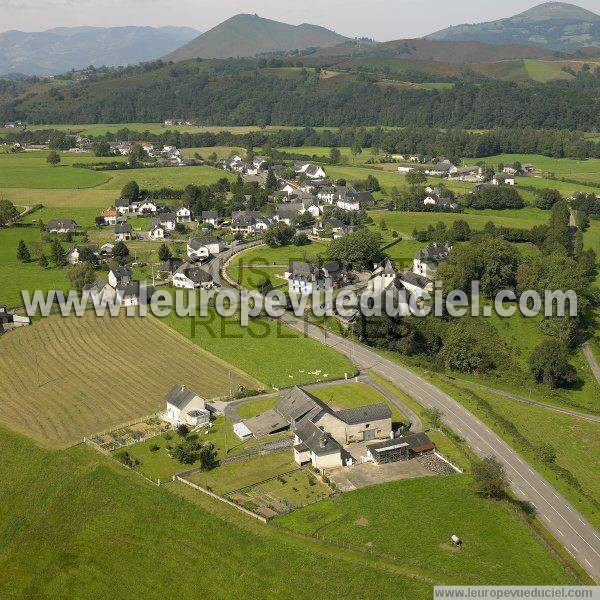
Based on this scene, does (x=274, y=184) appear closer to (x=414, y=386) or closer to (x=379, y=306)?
(x=379, y=306)

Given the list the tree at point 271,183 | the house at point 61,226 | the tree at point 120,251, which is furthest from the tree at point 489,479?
the tree at point 271,183

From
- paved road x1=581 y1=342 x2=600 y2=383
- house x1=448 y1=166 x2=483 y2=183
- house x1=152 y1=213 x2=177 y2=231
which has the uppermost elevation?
house x1=448 y1=166 x2=483 y2=183

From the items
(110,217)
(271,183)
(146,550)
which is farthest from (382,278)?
(271,183)

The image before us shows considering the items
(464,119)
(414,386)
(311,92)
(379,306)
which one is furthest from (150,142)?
(414,386)

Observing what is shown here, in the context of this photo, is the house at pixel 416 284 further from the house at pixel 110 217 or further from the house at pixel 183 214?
the house at pixel 110 217

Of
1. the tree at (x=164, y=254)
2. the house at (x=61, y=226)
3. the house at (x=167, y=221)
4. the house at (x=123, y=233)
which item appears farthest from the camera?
the house at (x=167, y=221)

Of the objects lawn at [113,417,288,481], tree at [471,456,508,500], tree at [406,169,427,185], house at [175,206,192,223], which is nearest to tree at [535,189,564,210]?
tree at [406,169,427,185]

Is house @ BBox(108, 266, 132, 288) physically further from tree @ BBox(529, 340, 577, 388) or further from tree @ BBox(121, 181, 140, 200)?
tree @ BBox(121, 181, 140, 200)
